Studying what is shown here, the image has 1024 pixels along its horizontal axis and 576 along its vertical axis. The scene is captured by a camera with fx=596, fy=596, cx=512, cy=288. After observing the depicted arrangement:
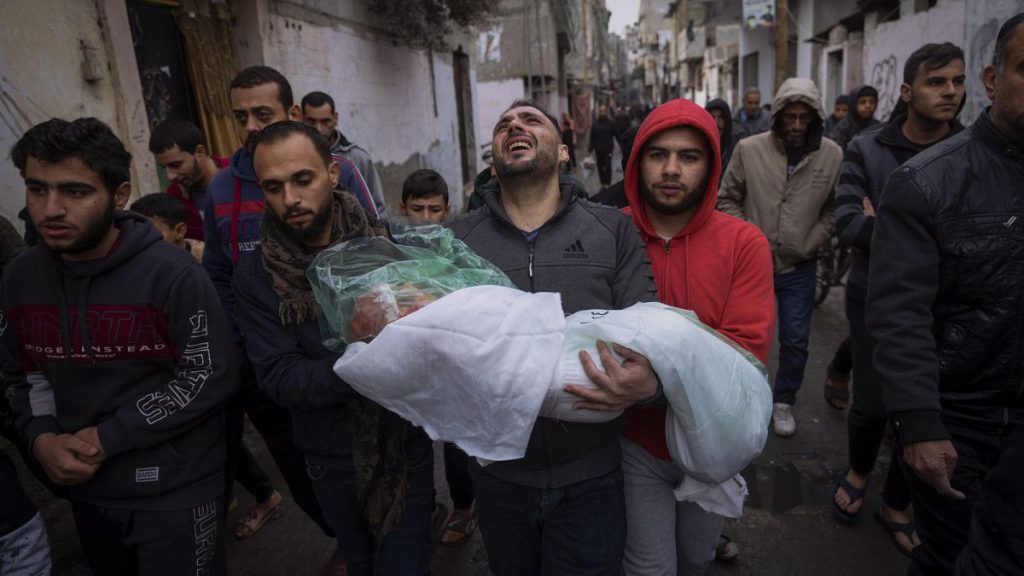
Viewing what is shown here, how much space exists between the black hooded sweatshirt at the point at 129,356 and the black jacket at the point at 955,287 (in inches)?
84.2

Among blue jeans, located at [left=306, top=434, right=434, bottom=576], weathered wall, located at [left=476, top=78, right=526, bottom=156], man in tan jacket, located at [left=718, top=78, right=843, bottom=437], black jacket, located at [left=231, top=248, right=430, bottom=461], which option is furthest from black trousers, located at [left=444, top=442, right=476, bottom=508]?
weathered wall, located at [left=476, top=78, right=526, bottom=156]

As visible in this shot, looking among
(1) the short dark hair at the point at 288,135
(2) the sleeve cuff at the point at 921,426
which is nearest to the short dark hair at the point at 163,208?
(1) the short dark hair at the point at 288,135

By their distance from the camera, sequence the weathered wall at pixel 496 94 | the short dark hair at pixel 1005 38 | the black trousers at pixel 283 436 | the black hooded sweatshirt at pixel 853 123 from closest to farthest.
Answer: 1. the short dark hair at pixel 1005 38
2. the black trousers at pixel 283 436
3. the black hooded sweatshirt at pixel 853 123
4. the weathered wall at pixel 496 94

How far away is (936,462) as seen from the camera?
1.76 m

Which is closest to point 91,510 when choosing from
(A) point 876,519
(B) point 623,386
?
(B) point 623,386

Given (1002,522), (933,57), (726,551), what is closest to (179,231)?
(726,551)

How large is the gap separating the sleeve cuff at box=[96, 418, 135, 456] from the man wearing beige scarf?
412 mm

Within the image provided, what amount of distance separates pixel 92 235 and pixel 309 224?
2.08 feet

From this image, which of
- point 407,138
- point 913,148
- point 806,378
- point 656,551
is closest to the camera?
point 656,551

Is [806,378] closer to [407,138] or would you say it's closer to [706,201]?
[706,201]

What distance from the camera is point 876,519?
294cm

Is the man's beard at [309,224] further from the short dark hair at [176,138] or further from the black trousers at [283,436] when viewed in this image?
the short dark hair at [176,138]

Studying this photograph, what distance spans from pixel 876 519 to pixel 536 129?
2.59 metres

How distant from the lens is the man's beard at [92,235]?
1773 millimetres
